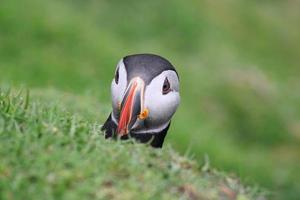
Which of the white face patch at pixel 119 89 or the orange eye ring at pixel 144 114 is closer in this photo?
the orange eye ring at pixel 144 114

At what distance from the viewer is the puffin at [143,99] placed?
18.7 feet

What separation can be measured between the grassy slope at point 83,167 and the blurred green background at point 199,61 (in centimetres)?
430

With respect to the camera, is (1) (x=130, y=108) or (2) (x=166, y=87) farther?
(2) (x=166, y=87)

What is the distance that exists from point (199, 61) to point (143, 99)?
11616 mm

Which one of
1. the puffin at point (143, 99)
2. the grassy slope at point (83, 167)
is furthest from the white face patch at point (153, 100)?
the grassy slope at point (83, 167)

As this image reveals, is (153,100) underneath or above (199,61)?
underneath

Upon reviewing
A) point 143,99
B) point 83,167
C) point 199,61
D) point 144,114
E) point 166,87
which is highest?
point 199,61

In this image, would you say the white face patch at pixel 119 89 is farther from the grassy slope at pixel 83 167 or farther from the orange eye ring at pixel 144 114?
the grassy slope at pixel 83 167

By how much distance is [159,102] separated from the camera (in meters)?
5.84

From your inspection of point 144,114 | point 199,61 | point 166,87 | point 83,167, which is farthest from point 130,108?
point 199,61

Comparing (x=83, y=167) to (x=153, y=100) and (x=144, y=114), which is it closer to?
(x=144, y=114)

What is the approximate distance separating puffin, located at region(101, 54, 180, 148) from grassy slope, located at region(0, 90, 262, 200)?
0.54 meters

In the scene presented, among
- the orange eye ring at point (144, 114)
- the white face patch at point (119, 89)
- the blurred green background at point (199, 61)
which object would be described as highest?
the blurred green background at point (199, 61)

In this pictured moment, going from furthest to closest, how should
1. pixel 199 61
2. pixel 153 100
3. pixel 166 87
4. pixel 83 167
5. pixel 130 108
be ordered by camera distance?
pixel 199 61 → pixel 166 87 → pixel 153 100 → pixel 130 108 → pixel 83 167
